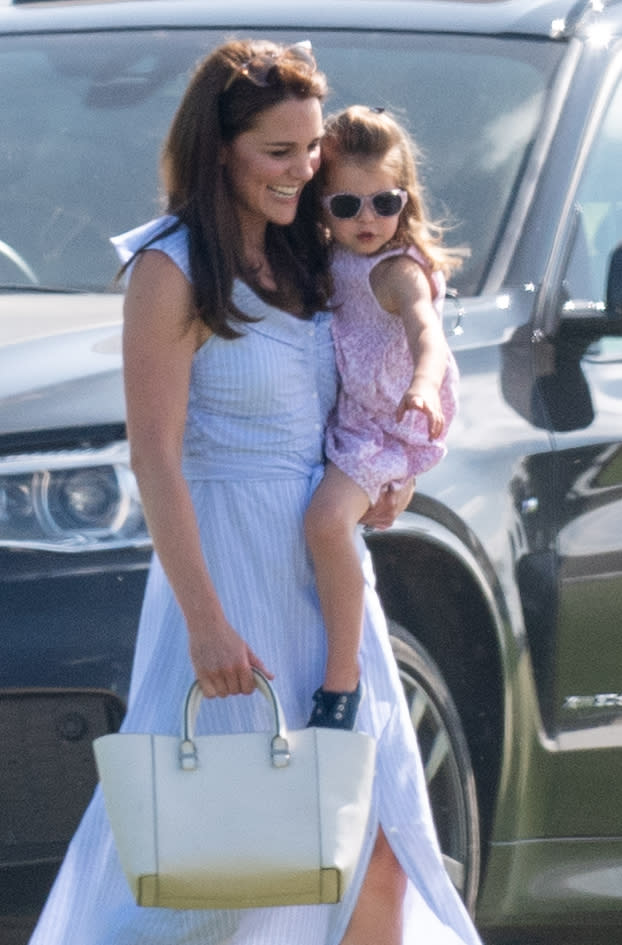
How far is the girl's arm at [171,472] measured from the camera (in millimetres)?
3148

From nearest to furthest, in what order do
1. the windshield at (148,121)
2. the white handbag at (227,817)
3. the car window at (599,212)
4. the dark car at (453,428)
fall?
the white handbag at (227,817), the dark car at (453,428), the car window at (599,212), the windshield at (148,121)

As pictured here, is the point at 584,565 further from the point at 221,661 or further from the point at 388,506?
the point at 221,661

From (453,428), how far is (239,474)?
31.7 inches

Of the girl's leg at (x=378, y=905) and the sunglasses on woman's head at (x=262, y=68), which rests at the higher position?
the sunglasses on woman's head at (x=262, y=68)

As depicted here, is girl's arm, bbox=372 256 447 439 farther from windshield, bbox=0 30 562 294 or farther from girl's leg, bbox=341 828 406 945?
windshield, bbox=0 30 562 294

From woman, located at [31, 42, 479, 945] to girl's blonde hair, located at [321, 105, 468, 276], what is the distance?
11cm

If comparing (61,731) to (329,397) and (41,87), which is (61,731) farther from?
(41,87)

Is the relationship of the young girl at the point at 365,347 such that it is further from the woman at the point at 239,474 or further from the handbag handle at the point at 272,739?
the handbag handle at the point at 272,739

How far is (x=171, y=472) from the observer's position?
10.3 feet

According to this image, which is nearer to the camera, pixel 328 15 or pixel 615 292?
pixel 615 292

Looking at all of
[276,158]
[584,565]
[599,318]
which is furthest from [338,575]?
[599,318]

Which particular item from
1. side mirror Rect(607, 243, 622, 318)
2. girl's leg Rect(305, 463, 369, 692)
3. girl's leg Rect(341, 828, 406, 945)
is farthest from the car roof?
girl's leg Rect(341, 828, 406, 945)

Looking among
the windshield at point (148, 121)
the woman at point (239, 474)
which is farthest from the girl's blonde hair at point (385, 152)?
the windshield at point (148, 121)

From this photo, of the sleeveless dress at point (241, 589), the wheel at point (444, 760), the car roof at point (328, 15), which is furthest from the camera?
the car roof at point (328, 15)
